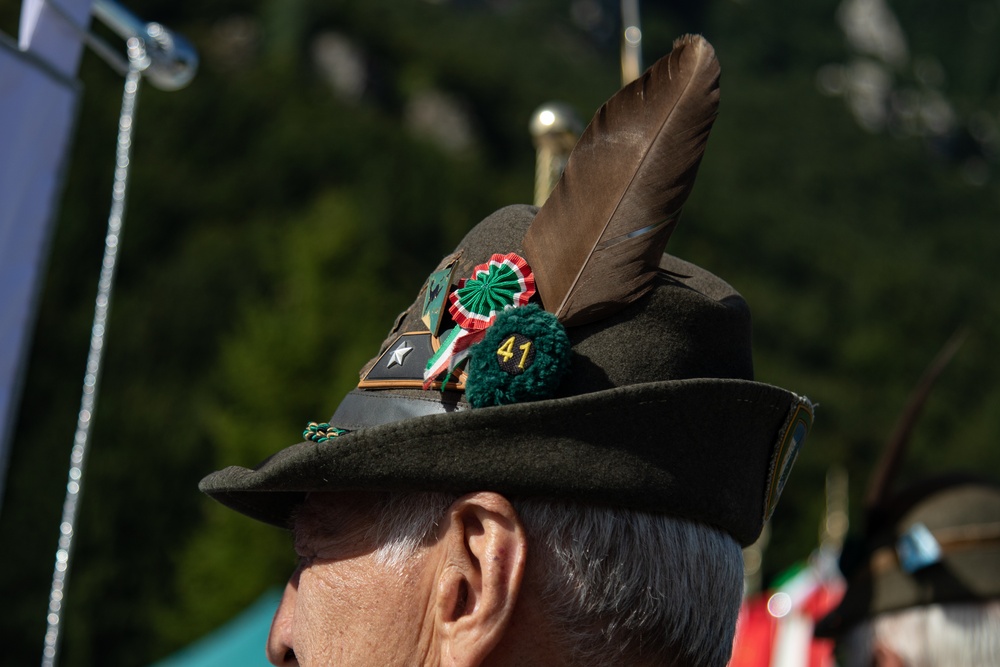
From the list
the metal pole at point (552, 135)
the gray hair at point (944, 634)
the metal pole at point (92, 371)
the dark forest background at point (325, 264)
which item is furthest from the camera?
the dark forest background at point (325, 264)

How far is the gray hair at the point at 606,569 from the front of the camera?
1562 mm

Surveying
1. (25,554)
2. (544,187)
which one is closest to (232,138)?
(25,554)

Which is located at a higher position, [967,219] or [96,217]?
[96,217]

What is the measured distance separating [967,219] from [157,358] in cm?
4293

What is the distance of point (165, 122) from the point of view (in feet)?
69.7

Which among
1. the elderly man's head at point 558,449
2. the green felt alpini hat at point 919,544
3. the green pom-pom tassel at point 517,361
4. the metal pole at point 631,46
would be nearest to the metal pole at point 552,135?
the metal pole at point 631,46

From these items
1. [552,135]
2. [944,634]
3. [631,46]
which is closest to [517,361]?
[552,135]

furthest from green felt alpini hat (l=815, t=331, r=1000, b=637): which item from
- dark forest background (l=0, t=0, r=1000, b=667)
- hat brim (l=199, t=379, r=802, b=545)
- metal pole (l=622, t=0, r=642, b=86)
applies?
hat brim (l=199, t=379, r=802, b=545)

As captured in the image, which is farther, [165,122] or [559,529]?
[165,122]

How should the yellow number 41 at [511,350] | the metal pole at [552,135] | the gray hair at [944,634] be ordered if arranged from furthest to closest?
the gray hair at [944,634] → the metal pole at [552,135] → the yellow number 41 at [511,350]

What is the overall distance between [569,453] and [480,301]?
0.75ft

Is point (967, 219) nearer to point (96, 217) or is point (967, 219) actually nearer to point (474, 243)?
point (96, 217)

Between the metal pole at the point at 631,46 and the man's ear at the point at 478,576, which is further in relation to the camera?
the metal pole at the point at 631,46

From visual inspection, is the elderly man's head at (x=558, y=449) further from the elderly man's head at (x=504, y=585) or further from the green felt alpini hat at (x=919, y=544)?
the green felt alpini hat at (x=919, y=544)
